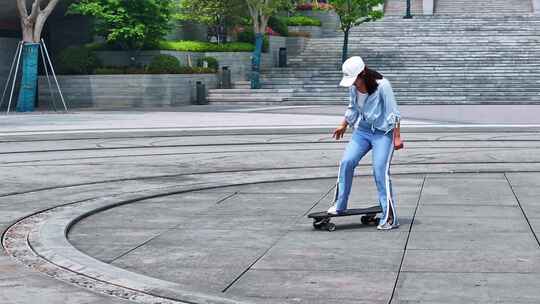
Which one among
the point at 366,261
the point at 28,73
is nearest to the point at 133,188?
the point at 366,261

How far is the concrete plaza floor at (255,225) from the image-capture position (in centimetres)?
867

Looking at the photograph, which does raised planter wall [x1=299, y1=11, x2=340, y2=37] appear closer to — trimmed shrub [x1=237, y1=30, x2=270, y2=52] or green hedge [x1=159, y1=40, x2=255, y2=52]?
trimmed shrub [x1=237, y1=30, x2=270, y2=52]

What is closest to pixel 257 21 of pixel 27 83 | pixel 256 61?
pixel 256 61

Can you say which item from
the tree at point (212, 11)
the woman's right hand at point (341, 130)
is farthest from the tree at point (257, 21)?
the woman's right hand at point (341, 130)

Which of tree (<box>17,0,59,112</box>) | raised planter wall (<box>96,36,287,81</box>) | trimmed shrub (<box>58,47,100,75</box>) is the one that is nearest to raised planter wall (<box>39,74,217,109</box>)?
trimmed shrub (<box>58,47,100,75</box>)

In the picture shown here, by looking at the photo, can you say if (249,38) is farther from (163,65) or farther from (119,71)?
(119,71)

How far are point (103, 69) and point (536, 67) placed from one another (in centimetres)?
1867

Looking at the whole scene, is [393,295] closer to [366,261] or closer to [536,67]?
[366,261]

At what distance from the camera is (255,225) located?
11.9m

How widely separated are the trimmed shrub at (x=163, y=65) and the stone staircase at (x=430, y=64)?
2.90 meters

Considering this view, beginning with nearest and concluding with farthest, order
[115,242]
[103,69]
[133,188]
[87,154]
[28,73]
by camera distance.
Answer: [115,242] < [133,188] < [87,154] < [28,73] < [103,69]

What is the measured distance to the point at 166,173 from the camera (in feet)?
57.7

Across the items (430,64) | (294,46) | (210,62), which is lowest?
(430,64)

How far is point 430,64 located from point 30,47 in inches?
752
